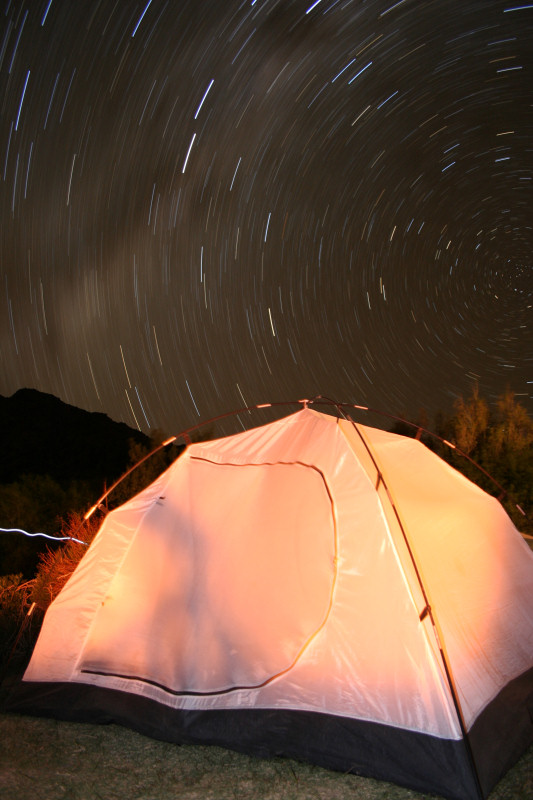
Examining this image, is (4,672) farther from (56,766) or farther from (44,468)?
(44,468)

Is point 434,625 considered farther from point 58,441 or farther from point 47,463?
point 58,441

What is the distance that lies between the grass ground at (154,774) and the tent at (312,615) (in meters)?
0.10

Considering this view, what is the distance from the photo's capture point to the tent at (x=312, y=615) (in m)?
3.88

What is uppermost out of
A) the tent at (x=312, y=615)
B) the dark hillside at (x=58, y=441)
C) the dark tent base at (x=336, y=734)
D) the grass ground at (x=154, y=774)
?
the tent at (x=312, y=615)

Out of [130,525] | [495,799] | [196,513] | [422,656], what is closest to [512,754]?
[495,799]

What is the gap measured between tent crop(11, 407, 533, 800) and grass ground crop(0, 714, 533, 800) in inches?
3.8

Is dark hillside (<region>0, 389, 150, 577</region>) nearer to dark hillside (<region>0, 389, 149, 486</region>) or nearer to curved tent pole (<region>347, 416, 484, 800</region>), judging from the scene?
dark hillside (<region>0, 389, 149, 486</region>)

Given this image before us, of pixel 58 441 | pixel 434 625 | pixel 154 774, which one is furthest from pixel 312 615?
pixel 58 441

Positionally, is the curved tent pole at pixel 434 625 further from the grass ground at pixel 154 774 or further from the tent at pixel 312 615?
the grass ground at pixel 154 774

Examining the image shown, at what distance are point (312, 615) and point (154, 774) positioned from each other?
4.52 ft

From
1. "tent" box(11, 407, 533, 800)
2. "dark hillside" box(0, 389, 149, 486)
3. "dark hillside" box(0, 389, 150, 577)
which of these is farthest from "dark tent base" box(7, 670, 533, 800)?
"dark hillside" box(0, 389, 149, 486)

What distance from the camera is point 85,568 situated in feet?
16.4

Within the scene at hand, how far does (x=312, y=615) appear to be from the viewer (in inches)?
172

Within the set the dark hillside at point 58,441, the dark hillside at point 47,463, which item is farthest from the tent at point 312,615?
the dark hillside at point 58,441
